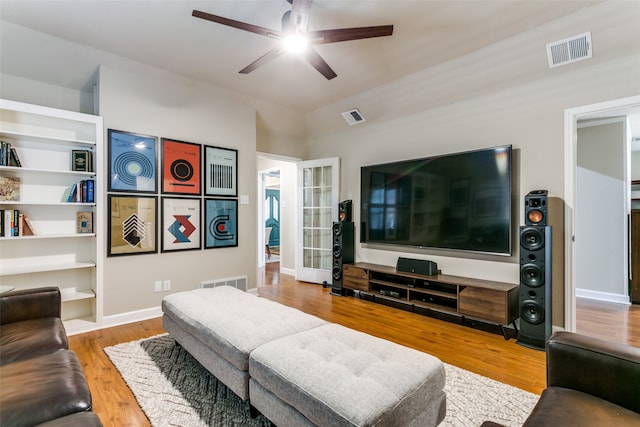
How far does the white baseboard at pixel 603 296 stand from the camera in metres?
4.11

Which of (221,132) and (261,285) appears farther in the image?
(261,285)

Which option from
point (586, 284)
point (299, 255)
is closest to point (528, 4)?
point (586, 284)

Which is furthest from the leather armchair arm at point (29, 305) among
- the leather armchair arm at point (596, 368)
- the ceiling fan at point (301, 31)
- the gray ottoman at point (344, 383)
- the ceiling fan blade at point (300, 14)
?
the leather armchair arm at point (596, 368)

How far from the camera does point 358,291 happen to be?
14.5ft

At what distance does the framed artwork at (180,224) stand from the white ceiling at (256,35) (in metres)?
1.48

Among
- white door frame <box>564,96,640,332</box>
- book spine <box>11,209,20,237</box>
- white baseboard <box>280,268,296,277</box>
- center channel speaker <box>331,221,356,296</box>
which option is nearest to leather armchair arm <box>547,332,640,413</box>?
white door frame <box>564,96,640,332</box>

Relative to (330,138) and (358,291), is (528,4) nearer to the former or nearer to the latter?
(330,138)

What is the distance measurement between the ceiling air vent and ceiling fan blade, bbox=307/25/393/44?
1.56m

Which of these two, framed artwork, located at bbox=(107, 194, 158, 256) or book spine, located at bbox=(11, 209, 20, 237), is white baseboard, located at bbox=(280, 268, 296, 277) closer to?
framed artwork, located at bbox=(107, 194, 158, 256)

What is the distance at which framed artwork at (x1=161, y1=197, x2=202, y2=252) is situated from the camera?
3592mm

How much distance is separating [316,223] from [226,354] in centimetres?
357

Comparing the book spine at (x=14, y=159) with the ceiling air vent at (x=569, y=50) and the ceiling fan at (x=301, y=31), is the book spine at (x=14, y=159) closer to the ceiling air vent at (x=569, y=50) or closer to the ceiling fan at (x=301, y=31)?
the ceiling fan at (x=301, y=31)

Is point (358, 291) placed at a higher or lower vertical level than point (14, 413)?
lower

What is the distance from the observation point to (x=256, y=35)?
110 inches
